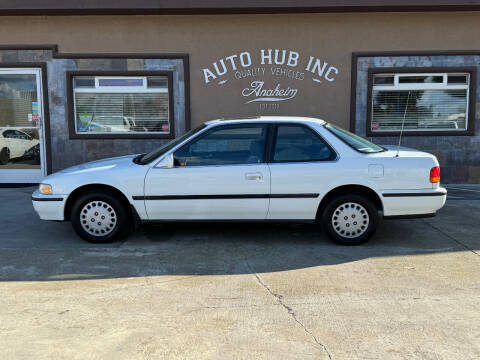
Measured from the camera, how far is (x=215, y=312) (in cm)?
380

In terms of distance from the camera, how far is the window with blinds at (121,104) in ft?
31.6

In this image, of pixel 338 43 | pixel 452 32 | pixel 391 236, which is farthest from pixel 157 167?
pixel 452 32

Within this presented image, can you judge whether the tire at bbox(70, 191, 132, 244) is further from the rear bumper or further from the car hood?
the rear bumper

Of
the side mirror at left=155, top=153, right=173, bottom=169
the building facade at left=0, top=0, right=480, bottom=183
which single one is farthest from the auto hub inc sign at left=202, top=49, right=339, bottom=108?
the side mirror at left=155, top=153, right=173, bottom=169

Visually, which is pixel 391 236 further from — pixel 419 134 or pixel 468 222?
pixel 419 134

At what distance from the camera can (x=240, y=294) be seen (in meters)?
4.16

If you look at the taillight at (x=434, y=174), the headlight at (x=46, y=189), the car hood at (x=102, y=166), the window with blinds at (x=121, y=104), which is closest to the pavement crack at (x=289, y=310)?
the car hood at (x=102, y=166)

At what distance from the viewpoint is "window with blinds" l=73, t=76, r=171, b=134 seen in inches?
379

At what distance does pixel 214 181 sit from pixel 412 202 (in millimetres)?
2328

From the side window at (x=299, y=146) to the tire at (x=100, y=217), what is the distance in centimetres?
197

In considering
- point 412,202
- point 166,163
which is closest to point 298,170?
point 412,202

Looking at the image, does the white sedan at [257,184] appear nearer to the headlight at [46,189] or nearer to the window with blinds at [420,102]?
the headlight at [46,189]

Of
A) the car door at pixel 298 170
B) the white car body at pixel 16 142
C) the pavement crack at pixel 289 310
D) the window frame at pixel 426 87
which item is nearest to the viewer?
the pavement crack at pixel 289 310

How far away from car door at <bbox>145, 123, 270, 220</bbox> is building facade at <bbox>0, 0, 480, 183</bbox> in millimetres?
4232
